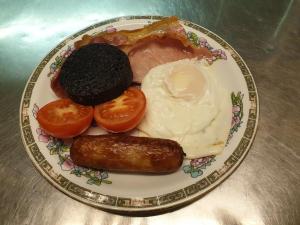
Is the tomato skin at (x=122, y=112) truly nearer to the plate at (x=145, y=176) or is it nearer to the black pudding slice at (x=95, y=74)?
the black pudding slice at (x=95, y=74)

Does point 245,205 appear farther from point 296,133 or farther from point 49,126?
point 49,126

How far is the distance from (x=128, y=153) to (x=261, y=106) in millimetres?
927

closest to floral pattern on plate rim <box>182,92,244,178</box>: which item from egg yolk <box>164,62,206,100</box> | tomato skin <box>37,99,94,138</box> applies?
egg yolk <box>164,62,206,100</box>

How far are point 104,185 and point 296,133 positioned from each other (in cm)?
106

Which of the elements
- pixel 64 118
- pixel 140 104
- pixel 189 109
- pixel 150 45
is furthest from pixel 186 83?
pixel 64 118

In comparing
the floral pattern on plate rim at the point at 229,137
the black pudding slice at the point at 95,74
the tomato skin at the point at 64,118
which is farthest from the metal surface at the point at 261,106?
the black pudding slice at the point at 95,74

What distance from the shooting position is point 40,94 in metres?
1.78

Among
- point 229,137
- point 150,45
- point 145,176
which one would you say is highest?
point 150,45

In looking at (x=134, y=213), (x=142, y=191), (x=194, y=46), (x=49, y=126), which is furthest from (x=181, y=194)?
(x=194, y=46)

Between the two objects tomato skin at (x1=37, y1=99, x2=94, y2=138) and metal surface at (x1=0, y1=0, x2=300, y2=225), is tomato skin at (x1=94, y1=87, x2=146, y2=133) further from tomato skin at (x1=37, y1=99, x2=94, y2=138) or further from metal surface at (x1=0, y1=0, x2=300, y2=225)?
metal surface at (x1=0, y1=0, x2=300, y2=225)

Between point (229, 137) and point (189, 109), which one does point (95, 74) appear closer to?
point (189, 109)

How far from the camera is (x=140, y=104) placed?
5.06 ft

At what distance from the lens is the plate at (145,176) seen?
1372 millimetres

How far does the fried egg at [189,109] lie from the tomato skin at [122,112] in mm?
91
